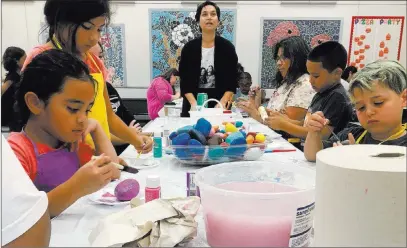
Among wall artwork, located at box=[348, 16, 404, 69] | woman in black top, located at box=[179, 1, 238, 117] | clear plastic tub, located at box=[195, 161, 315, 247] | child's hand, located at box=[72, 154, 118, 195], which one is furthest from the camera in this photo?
wall artwork, located at box=[348, 16, 404, 69]

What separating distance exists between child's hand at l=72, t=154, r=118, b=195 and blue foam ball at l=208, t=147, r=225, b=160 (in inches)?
17.1

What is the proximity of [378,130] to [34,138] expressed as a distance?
3.42 ft

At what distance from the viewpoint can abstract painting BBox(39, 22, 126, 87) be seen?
4.03 meters

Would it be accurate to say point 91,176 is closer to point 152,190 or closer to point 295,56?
point 152,190

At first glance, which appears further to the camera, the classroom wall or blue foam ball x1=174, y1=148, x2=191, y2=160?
the classroom wall

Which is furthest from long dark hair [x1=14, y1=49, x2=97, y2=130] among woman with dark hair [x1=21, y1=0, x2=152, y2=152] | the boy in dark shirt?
the boy in dark shirt

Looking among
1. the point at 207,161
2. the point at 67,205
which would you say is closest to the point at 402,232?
the point at 67,205

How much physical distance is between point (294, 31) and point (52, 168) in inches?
136

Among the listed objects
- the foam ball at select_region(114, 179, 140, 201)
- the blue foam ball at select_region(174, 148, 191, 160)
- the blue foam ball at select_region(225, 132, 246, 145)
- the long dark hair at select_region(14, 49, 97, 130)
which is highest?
the long dark hair at select_region(14, 49, 97, 130)

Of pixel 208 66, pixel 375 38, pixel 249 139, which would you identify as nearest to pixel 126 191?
pixel 249 139

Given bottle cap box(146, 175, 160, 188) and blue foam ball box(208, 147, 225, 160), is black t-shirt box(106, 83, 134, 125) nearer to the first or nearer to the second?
blue foam ball box(208, 147, 225, 160)

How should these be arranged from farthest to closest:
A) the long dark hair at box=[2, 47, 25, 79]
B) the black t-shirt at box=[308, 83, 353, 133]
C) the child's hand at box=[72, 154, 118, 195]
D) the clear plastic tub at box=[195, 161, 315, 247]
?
the long dark hair at box=[2, 47, 25, 79] → the black t-shirt at box=[308, 83, 353, 133] → the child's hand at box=[72, 154, 118, 195] → the clear plastic tub at box=[195, 161, 315, 247]

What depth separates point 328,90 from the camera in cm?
168

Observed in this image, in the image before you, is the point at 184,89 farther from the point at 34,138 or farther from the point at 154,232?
the point at 154,232
